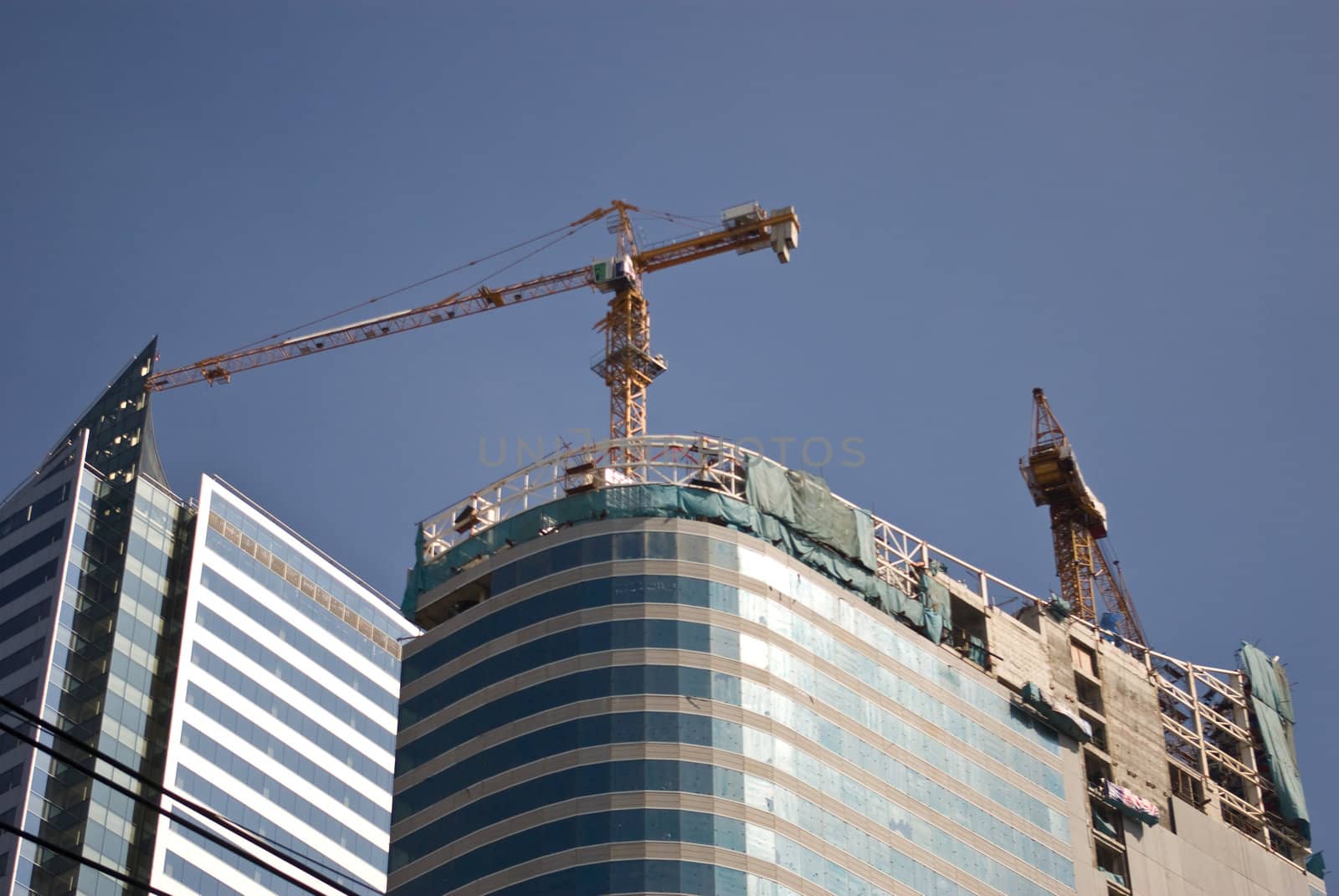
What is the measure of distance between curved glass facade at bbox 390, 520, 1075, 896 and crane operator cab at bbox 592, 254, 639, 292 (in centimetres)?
6524

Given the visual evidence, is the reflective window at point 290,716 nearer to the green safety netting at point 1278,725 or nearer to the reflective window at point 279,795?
the reflective window at point 279,795

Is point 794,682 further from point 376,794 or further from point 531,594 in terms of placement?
point 376,794

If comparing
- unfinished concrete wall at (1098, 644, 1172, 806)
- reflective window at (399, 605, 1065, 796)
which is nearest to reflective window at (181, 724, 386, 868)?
reflective window at (399, 605, 1065, 796)

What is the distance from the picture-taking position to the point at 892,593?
138750 millimetres

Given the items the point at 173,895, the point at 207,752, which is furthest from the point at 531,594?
the point at 207,752

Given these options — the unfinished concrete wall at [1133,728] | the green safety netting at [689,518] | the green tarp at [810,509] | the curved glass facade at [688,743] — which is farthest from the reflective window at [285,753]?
the unfinished concrete wall at [1133,728]

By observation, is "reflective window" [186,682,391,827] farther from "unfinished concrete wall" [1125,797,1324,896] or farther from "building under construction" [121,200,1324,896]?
"unfinished concrete wall" [1125,797,1324,896]

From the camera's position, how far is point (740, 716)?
391 ft

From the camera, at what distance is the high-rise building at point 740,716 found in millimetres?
115000

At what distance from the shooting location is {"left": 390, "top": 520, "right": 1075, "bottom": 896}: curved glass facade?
113875 millimetres

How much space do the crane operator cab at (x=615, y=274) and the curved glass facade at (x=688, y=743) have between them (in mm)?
65235

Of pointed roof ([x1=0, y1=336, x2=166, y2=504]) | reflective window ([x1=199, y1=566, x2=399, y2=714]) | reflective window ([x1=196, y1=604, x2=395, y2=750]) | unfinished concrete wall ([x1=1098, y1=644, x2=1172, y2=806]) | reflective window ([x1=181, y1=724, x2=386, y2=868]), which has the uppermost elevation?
pointed roof ([x1=0, y1=336, x2=166, y2=504])

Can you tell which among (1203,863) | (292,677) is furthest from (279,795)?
(1203,863)

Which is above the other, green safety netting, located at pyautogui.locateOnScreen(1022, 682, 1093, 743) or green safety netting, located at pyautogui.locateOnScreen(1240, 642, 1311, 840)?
green safety netting, located at pyautogui.locateOnScreen(1240, 642, 1311, 840)
